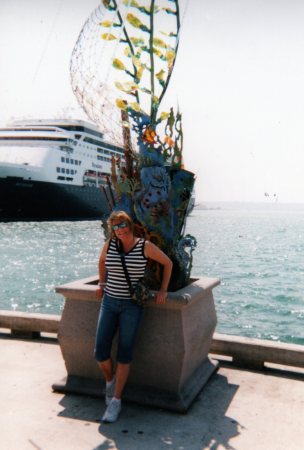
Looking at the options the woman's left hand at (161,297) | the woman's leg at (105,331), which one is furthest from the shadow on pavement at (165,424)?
the woman's left hand at (161,297)

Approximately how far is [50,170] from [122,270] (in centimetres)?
5095

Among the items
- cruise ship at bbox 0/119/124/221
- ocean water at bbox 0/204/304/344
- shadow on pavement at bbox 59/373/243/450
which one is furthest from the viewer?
cruise ship at bbox 0/119/124/221

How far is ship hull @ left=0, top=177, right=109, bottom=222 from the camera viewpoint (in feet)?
160

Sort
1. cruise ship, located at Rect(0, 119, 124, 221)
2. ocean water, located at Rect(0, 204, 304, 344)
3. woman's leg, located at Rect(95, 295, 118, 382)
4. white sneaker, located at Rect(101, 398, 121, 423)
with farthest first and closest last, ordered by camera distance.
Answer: cruise ship, located at Rect(0, 119, 124, 221) < ocean water, located at Rect(0, 204, 304, 344) < woman's leg, located at Rect(95, 295, 118, 382) < white sneaker, located at Rect(101, 398, 121, 423)

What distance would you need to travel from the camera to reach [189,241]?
4.12m

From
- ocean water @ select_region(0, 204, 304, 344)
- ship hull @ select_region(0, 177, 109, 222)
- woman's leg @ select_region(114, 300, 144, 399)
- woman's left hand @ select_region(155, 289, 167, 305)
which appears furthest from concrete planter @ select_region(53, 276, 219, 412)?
ship hull @ select_region(0, 177, 109, 222)

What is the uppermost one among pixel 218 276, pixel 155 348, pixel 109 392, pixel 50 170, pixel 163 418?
pixel 50 170

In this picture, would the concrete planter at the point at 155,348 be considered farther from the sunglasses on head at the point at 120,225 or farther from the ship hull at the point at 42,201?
the ship hull at the point at 42,201

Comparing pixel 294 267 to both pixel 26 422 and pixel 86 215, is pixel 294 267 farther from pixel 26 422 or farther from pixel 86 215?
pixel 86 215

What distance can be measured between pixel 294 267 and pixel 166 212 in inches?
1090

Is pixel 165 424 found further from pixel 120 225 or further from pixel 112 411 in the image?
pixel 120 225

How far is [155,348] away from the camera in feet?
11.5

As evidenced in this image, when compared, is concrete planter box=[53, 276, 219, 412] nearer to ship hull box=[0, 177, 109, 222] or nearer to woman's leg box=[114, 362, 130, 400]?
woman's leg box=[114, 362, 130, 400]

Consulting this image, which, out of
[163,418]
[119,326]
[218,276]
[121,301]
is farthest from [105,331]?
[218,276]
